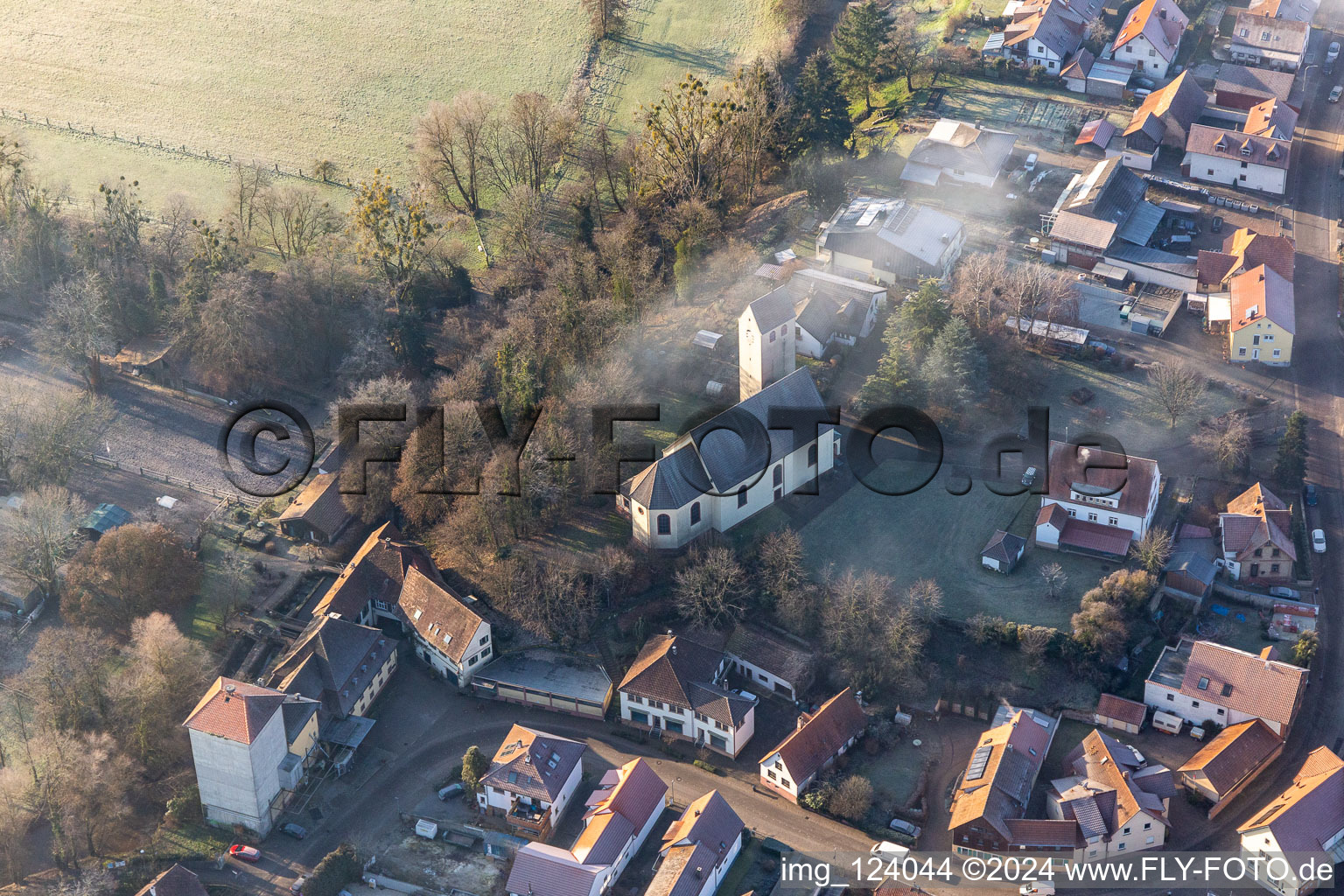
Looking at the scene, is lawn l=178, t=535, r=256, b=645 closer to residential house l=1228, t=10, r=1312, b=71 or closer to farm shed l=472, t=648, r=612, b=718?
farm shed l=472, t=648, r=612, b=718

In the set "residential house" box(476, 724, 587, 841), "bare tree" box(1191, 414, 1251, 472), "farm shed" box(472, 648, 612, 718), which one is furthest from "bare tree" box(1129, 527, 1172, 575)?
"residential house" box(476, 724, 587, 841)

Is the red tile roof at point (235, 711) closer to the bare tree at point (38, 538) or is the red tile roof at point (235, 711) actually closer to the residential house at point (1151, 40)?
the bare tree at point (38, 538)

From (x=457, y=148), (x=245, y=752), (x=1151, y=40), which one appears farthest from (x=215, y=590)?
(x=1151, y=40)

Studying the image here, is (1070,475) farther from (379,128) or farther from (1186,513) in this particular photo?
(379,128)

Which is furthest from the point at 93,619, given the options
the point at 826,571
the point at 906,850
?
the point at 906,850

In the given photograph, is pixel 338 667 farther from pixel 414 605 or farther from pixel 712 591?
pixel 712 591

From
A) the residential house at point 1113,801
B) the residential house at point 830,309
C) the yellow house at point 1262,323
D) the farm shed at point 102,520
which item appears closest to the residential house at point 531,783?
the residential house at point 1113,801
